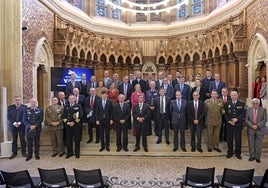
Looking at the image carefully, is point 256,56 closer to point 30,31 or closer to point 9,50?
point 30,31

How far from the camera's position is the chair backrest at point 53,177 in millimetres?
3355

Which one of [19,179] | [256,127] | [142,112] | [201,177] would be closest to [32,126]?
[142,112]

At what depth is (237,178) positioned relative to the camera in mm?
3270

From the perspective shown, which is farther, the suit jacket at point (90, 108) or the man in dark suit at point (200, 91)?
the man in dark suit at point (200, 91)

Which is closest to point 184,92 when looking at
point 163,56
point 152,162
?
point 152,162

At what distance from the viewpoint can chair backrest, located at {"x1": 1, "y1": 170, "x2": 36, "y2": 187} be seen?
128 inches

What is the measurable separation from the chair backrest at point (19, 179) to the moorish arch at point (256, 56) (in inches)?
284

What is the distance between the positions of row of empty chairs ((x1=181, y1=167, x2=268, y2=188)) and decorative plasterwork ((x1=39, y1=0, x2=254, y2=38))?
24.2ft

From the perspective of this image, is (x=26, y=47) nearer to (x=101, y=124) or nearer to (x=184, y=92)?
(x=101, y=124)

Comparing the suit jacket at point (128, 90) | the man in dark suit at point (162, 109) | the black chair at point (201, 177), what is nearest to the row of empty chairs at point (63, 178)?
the black chair at point (201, 177)

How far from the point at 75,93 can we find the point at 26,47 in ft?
8.21

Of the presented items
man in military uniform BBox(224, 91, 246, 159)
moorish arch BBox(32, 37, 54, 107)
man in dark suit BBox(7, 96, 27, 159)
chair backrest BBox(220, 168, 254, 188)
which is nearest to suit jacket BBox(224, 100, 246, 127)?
man in military uniform BBox(224, 91, 246, 159)

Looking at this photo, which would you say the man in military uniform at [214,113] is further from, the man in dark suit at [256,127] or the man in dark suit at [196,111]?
the man in dark suit at [256,127]

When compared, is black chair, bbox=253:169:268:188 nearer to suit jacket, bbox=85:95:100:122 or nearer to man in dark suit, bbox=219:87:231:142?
man in dark suit, bbox=219:87:231:142
